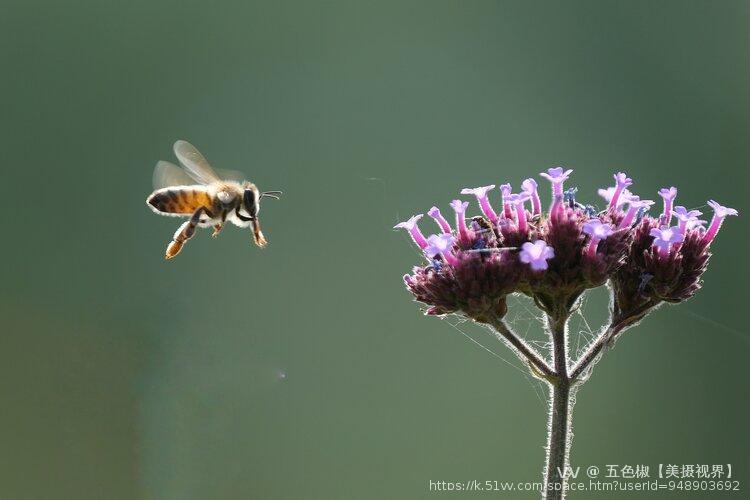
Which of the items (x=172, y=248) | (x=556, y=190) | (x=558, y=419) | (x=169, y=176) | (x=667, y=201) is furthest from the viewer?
(x=169, y=176)

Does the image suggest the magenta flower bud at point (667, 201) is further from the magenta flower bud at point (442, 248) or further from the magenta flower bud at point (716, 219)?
the magenta flower bud at point (442, 248)

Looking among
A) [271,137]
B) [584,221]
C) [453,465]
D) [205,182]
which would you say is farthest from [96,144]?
[584,221]

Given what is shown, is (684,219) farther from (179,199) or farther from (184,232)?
(179,199)

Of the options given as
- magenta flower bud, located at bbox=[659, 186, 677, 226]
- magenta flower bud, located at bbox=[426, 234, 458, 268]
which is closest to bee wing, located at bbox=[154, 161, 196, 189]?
magenta flower bud, located at bbox=[426, 234, 458, 268]

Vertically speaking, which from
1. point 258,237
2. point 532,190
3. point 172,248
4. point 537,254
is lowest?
point 537,254

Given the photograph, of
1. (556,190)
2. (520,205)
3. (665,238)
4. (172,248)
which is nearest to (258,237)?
(172,248)

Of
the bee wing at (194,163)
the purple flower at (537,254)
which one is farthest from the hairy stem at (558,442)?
the bee wing at (194,163)

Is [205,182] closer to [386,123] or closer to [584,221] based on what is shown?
[584,221]
